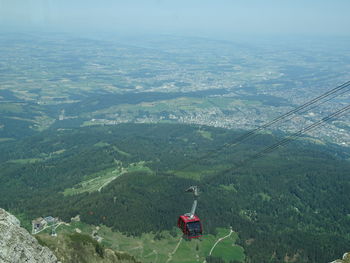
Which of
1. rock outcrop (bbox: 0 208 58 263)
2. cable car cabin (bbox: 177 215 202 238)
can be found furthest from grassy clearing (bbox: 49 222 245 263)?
rock outcrop (bbox: 0 208 58 263)

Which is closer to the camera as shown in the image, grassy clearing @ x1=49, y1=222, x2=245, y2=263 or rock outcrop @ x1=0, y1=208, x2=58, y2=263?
rock outcrop @ x1=0, y1=208, x2=58, y2=263

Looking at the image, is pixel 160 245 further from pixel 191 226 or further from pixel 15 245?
pixel 15 245

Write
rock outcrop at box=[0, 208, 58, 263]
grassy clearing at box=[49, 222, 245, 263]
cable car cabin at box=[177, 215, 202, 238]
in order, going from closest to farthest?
rock outcrop at box=[0, 208, 58, 263] → cable car cabin at box=[177, 215, 202, 238] → grassy clearing at box=[49, 222, 245, 263]

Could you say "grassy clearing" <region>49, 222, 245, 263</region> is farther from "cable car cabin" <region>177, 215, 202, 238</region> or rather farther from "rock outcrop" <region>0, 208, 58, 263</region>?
"rock outcrop" <region>0, 208, 58, 263</region>

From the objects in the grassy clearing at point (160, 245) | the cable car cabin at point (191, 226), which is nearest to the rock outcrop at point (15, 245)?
the cable car cabin at point (191, 226)

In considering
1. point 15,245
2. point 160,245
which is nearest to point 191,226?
point 15,245

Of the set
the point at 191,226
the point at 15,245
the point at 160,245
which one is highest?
the point at 15,245

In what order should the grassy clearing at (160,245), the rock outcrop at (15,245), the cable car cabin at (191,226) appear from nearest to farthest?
the rock outcrop at (15,245)
the cable car cabin at (191,226)
the grassy clearing at (160,245)

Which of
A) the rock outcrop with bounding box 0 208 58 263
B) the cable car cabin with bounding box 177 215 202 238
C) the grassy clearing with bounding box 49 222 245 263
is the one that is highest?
the rock outcrop with bounding box 0 208 58 263

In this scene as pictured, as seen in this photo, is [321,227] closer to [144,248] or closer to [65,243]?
[144,248]

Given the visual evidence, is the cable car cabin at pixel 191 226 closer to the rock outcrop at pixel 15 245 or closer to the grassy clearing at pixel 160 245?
the rock outcrop at pixel 15 245
